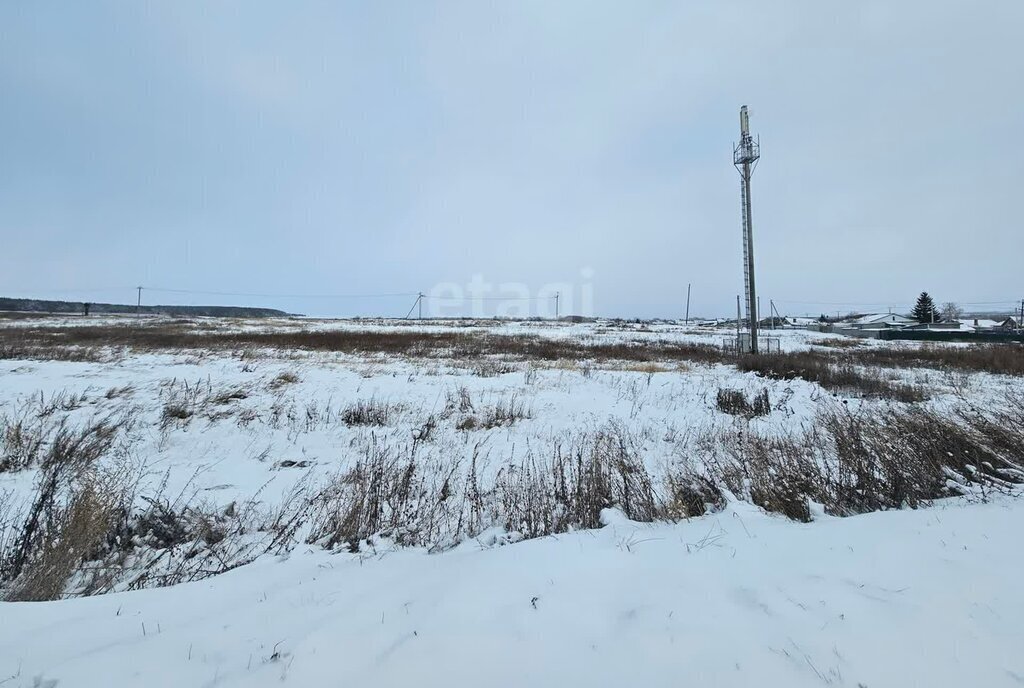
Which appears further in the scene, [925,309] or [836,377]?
[925,309]

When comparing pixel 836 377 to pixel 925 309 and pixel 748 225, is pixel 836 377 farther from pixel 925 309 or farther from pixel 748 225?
pixel 925 309

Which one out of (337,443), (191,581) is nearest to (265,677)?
(191,581)

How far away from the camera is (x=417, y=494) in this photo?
5242 mm

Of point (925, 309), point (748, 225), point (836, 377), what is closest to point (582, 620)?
point (836, 377)

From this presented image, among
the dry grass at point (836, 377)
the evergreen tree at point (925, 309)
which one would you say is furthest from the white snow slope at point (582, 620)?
the evergreen tree at point (925, 309)

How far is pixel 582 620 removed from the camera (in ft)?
8.11

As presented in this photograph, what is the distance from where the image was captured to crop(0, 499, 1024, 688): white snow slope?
6.79ft

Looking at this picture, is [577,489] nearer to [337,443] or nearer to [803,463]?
[803,463]

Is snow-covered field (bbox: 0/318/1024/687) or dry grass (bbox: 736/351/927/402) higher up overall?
dry grass (bbox: 736/351/927/402)

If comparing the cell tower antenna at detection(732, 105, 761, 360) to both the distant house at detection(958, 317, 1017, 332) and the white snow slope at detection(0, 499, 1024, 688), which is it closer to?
the white snow slope at detection(0, 499, 1024, 688)

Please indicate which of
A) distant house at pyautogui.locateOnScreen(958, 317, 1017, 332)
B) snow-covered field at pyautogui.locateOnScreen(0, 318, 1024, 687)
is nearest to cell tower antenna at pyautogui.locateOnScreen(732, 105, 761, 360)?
snow-covered field at pyautogui.locateOnScreen(0, 318, 1024, 687)

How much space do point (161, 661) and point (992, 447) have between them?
29.6ft

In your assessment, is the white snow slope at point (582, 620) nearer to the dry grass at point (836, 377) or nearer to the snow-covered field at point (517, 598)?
the snow-covered field at point (517, 598)

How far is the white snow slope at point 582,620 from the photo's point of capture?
2068 millimetres
